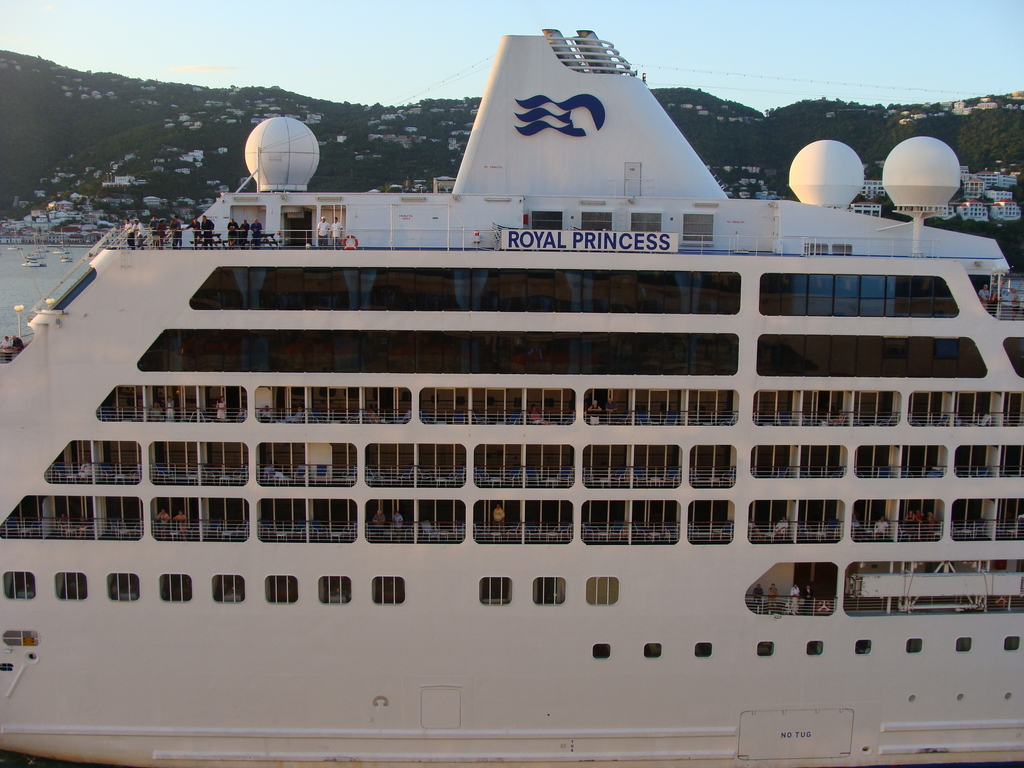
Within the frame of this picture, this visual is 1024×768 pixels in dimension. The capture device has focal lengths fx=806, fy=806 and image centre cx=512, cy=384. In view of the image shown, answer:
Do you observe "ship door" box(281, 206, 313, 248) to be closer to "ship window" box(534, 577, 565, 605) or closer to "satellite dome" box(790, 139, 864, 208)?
"ship window" box(534, 577, 565, 605)

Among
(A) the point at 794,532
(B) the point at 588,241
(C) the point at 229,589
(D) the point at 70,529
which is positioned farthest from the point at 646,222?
(D) the point at 70,529

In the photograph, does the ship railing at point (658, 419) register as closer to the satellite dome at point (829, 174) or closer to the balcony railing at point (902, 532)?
the balcony railing at point (902, 532)

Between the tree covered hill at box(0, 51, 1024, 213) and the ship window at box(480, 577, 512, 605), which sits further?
the tree covered hill at box(0, 51, 1024, 213)

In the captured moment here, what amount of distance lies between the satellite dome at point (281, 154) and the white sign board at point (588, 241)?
5.92m

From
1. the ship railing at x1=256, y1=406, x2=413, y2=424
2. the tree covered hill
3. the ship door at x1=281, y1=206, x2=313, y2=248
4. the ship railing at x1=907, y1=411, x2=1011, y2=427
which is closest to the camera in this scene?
the ship railing at x1=256, y1=406, x2=413, y2=424

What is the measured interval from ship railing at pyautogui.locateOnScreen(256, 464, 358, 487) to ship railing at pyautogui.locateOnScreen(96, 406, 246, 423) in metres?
0.98

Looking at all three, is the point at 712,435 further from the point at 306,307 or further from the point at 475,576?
the point at 306,307

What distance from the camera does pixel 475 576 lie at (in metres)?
13.1

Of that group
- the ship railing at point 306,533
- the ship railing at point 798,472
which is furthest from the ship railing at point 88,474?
the ship railing at point 798,472

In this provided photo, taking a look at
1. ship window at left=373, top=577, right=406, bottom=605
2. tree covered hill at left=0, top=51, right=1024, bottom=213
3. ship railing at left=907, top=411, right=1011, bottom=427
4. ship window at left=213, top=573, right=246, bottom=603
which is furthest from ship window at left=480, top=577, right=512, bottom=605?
tree covered hill at left=0, top=51, right=1024, bottom=213

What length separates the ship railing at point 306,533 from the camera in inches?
520

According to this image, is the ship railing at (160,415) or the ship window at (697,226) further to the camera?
the ship window at (697,226)

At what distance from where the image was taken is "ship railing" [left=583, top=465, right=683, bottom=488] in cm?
1323

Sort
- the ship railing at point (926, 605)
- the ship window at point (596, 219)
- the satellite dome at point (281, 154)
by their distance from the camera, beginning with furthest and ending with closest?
the satellite dome at point (281, 154) → the ship window at point (596, 219) → the ship railing at point (926, 605)
